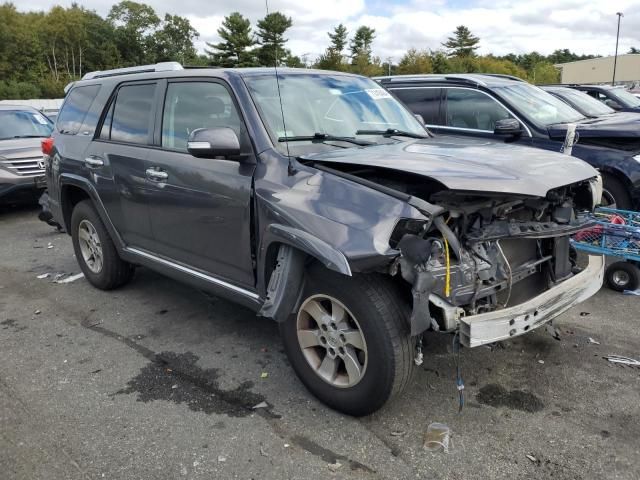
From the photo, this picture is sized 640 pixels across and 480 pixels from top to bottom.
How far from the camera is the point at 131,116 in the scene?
459 centimetres

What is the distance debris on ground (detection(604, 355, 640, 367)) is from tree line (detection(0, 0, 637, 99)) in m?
56.7

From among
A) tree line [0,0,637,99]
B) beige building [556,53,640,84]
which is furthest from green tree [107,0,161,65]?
beige building [556,53,640,84]

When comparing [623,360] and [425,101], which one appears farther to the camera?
[425,101]

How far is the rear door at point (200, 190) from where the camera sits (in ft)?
11.6

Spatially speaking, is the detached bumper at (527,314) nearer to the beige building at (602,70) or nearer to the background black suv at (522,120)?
the background black suv at (522,120)

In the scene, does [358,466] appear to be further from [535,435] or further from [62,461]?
[62,461]

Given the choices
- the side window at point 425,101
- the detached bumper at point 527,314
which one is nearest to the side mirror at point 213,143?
the detached bumper at point 527,314

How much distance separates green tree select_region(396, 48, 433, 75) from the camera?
211ft

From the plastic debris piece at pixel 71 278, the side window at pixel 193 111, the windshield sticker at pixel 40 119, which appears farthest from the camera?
the windshield sticker at pixel 40 119

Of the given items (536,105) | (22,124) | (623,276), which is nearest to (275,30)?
(623,276)

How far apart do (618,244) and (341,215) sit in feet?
11.2

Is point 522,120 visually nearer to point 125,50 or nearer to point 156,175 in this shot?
point 156,175

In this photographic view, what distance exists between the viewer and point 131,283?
5648 millimetres

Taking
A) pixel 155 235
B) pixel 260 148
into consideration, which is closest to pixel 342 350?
pixel 260 148
